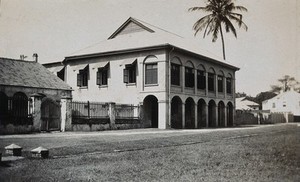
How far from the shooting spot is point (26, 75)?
2470cm

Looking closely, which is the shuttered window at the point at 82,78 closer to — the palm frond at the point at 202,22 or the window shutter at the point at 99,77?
the window shutter at the point at 99,77

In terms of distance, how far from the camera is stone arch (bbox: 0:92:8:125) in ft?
63.3

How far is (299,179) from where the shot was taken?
21.5 feet

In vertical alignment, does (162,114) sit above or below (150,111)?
below

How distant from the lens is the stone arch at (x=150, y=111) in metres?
27.6

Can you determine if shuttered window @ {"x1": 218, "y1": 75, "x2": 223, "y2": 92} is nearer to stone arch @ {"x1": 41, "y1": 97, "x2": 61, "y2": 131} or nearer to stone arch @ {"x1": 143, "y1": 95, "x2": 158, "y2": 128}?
stone arch @ {"x1": 143, "y1": 95, "x2": 158, "y2": 128}

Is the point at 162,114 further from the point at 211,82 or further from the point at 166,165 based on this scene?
the point at 166,165

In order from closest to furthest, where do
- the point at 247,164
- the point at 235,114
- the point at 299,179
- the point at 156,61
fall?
the point at 299,179 < the point at 247,164 < the point at 156,61 < the point at 235,114

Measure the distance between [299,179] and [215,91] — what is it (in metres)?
27.3

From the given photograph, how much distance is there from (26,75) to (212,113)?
1693cm

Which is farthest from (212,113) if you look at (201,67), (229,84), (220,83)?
(201,67)

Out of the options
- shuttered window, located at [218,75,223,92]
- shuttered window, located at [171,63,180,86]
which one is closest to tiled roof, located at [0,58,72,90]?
shuttered window, located at [171,63,180,86]

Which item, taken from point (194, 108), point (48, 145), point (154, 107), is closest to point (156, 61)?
point (154, 107)

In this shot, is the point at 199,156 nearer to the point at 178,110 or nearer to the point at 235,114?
the point at 178,110
